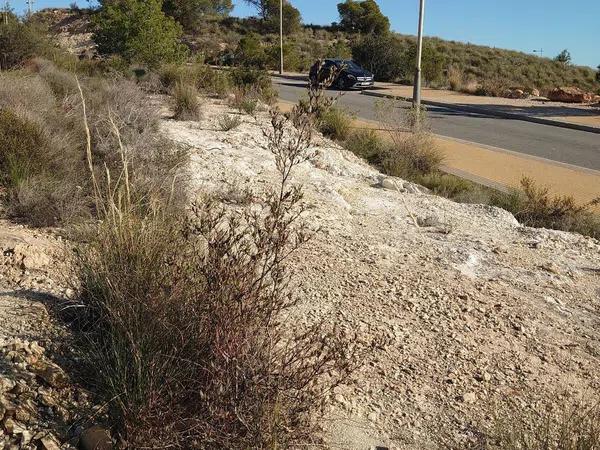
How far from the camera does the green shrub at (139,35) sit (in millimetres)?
19578

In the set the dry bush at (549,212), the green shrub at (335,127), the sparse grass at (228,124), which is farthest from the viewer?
the green shrub at (335,127)

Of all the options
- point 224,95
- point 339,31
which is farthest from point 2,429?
point 339,31

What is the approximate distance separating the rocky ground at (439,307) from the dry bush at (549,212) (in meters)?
0.77

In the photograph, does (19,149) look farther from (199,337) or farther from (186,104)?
(186,104)

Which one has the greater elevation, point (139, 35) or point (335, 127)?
point (139, 35)

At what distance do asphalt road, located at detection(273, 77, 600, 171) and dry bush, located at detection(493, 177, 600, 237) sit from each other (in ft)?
16.1

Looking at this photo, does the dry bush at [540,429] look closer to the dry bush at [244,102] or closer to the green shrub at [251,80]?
the dry bush at [244,102]

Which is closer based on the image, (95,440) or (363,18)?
(95,440)

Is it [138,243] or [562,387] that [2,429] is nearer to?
[138,243]

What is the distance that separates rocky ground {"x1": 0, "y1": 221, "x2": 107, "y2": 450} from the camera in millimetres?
2637

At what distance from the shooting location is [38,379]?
2895 mm

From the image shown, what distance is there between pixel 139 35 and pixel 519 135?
38.5ft

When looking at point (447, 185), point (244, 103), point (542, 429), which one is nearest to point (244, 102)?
point (244, 103)

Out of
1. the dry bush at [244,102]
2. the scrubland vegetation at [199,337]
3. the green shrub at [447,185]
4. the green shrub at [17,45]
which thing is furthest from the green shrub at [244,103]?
the scrubland vegetation at [199,337]
